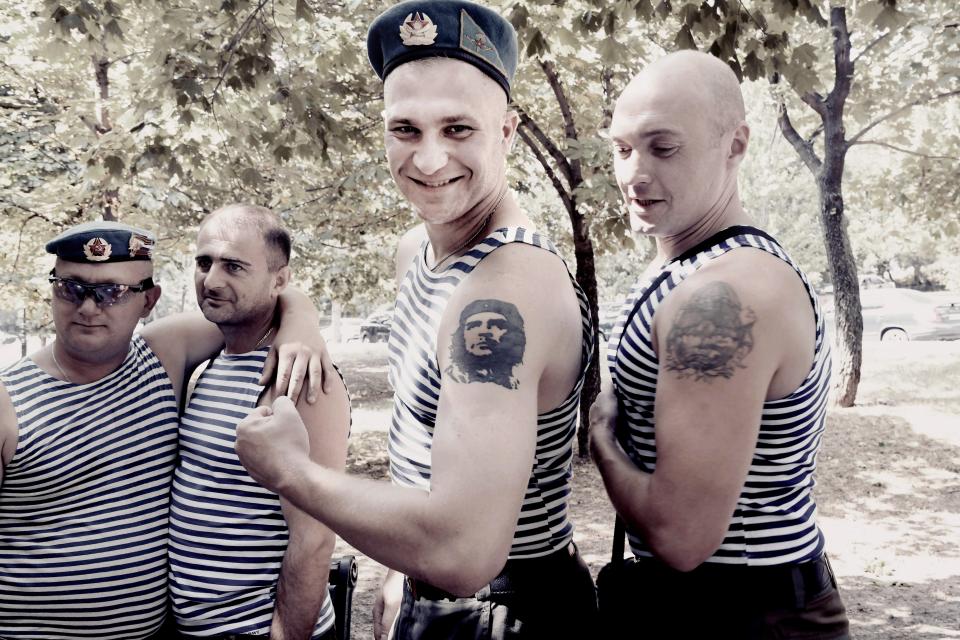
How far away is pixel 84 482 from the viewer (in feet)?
8.87

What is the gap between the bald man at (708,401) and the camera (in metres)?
1.81

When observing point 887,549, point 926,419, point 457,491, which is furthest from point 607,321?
point 457,491

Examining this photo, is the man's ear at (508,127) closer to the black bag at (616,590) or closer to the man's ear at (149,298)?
the black bag at (616,590)

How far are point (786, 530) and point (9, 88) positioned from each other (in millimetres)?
11696

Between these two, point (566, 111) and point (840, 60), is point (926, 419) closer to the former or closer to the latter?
point (840, 60)

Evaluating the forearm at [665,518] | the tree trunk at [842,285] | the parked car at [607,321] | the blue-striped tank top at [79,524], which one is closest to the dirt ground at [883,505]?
the tree trunk at [842,285]

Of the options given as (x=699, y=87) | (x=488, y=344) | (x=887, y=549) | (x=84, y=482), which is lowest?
(x=887, y=549)

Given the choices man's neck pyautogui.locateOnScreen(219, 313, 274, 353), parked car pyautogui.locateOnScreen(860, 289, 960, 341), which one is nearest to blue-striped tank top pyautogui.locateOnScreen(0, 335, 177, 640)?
man's neck pyautogui.locateOnScreen(219, 313, 274, 353)

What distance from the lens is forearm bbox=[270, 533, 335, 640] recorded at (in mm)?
2562

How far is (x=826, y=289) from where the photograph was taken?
5466 cm

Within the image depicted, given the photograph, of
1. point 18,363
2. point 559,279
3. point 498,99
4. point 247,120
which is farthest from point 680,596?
point 247,120

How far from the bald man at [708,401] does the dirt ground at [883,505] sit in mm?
4477

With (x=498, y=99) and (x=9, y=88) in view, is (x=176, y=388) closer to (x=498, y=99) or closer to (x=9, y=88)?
(x=498, y=99)

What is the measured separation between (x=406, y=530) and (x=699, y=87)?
55.7 inches
